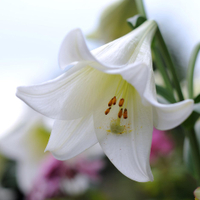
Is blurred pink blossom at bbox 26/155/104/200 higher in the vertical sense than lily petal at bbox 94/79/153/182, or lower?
lower

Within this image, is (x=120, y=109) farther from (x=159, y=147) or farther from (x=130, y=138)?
(x=159, y=147)

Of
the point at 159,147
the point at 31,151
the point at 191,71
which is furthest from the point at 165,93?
the point at 31,151

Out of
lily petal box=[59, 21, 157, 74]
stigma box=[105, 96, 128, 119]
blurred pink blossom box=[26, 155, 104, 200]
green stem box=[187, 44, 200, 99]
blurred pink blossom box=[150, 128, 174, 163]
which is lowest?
blurred pink blossom box=[150, 128, 174, 163]

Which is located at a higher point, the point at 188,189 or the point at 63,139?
the point at 63,139

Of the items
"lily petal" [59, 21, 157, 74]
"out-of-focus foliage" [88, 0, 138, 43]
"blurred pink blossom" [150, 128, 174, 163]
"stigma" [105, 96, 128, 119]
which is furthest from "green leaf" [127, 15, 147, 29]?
"blurred pink blossom" [150, 128, 174, 163]

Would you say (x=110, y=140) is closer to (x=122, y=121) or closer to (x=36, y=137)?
(x=122, y=121)

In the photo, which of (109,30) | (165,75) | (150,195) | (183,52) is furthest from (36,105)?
(183,52)

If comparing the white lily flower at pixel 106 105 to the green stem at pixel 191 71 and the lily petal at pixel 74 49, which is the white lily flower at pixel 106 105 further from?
the green stem at pixel 191 71

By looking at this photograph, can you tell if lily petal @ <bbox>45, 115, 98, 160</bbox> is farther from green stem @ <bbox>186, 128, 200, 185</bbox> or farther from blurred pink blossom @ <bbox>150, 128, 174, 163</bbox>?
blurred pink blossom @ <bbox>150, 128, 174, 163</bbox>

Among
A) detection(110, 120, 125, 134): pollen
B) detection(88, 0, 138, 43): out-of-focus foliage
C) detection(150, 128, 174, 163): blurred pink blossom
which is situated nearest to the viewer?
detection(110, 120, 125, 134): pollen
